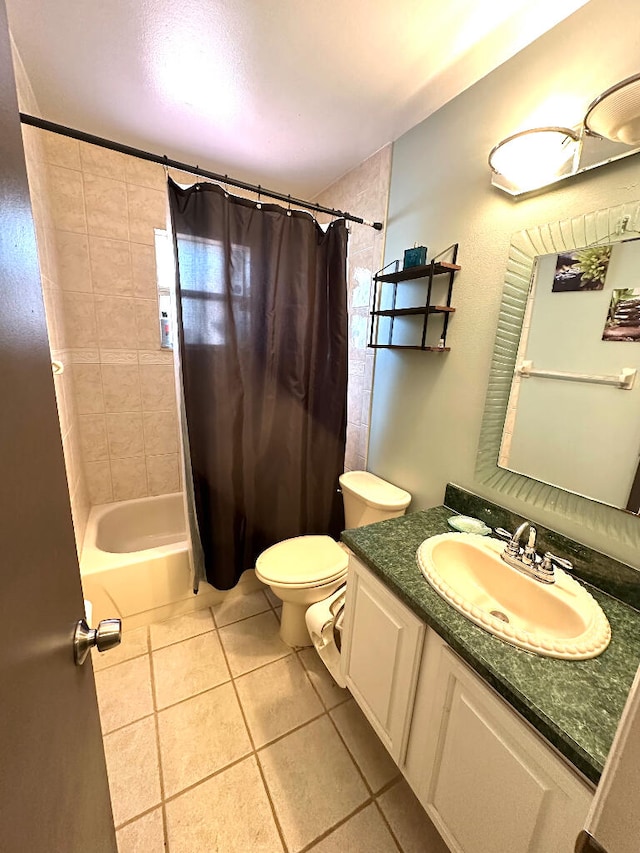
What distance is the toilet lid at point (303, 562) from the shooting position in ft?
4.88

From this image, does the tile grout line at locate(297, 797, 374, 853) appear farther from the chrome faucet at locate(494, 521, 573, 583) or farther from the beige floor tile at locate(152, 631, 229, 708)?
the chrome faucet at locate(494, 521, 573, 583)

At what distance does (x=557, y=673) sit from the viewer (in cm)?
71

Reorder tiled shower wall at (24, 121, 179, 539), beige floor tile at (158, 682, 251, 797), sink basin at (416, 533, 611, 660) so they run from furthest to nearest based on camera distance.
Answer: tiled shower wall at (24, 121, 179, 539) < beige floor tile at (158, 682, 251, 797) < sink basin at (416, 533, 611, 660)

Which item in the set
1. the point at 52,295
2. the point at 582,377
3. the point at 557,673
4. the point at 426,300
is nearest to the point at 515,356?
the point at 582,377

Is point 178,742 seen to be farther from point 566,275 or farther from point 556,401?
point 566,275

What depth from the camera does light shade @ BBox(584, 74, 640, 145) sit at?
0.81 meters

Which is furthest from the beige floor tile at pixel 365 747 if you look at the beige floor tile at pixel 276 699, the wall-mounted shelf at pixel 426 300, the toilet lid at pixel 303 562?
the wall-mounted shelf at pixel 426 300

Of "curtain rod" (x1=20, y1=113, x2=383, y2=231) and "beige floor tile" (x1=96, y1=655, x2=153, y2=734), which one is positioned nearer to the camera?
"curtain rod" (x1=20, y1=113, x2=383, y2=231)

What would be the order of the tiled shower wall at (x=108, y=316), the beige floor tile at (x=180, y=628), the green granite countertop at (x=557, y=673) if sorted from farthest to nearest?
1. the tiled shower wall at (x=108, y=316)
2. the beige floor tile at (x=180, y=628)
3. the green granite countertop at (x=557, y=673)

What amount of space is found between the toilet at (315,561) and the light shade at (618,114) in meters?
1.38

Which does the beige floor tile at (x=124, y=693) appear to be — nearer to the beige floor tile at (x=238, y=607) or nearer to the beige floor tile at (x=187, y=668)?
the beige floor tile at (x=187, y=668)

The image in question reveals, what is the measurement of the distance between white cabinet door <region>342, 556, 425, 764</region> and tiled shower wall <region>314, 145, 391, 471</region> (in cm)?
92

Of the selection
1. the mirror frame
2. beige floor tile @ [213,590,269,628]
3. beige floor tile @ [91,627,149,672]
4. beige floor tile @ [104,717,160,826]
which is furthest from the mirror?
beige floor tile @ [91,627,149,672]

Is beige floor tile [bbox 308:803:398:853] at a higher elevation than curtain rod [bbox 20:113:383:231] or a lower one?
lower
